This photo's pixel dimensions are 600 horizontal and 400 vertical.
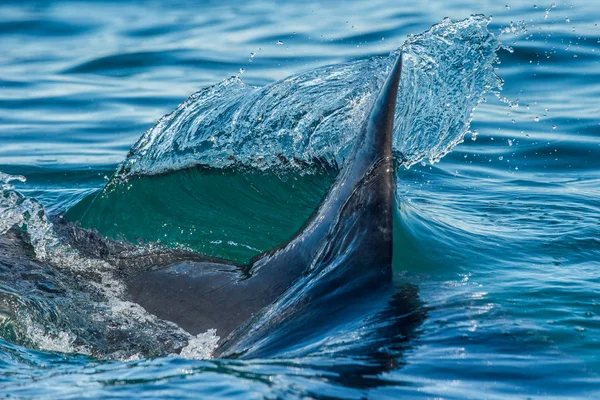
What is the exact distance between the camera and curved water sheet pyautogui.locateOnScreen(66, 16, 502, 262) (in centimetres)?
660

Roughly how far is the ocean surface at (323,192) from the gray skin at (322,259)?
0.50 ft

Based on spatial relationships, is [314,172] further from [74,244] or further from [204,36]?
[204,36]

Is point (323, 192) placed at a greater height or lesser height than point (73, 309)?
greater

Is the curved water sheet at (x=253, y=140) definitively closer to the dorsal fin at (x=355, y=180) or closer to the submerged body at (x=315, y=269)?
the submerged body at (x=315, y=269)

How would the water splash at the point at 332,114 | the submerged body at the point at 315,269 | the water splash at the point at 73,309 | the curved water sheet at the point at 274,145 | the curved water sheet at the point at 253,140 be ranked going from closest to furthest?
the submerged body at the point at 315,269 → the water splash at the point at 73,309 → the curved water sheet at the point at 253,140 → the curved water sheet at the point at 274,145 → the water splash at the point at 332,114

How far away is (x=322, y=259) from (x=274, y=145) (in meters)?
2.84

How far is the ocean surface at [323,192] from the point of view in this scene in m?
3.62

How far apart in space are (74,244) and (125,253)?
37 cm

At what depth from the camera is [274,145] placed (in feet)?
23.0

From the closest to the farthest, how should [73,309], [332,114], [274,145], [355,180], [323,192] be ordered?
[355,180] → [73,309] → [323,192] → [332,114] → [274,145]

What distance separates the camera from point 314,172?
6.79 meters

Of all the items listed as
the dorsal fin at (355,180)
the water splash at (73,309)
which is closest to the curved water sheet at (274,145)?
the water splash at (73,309)

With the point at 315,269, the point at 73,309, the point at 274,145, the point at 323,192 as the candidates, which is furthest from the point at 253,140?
the point at 315,269

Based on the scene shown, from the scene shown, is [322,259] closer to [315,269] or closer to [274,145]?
[315,269]
